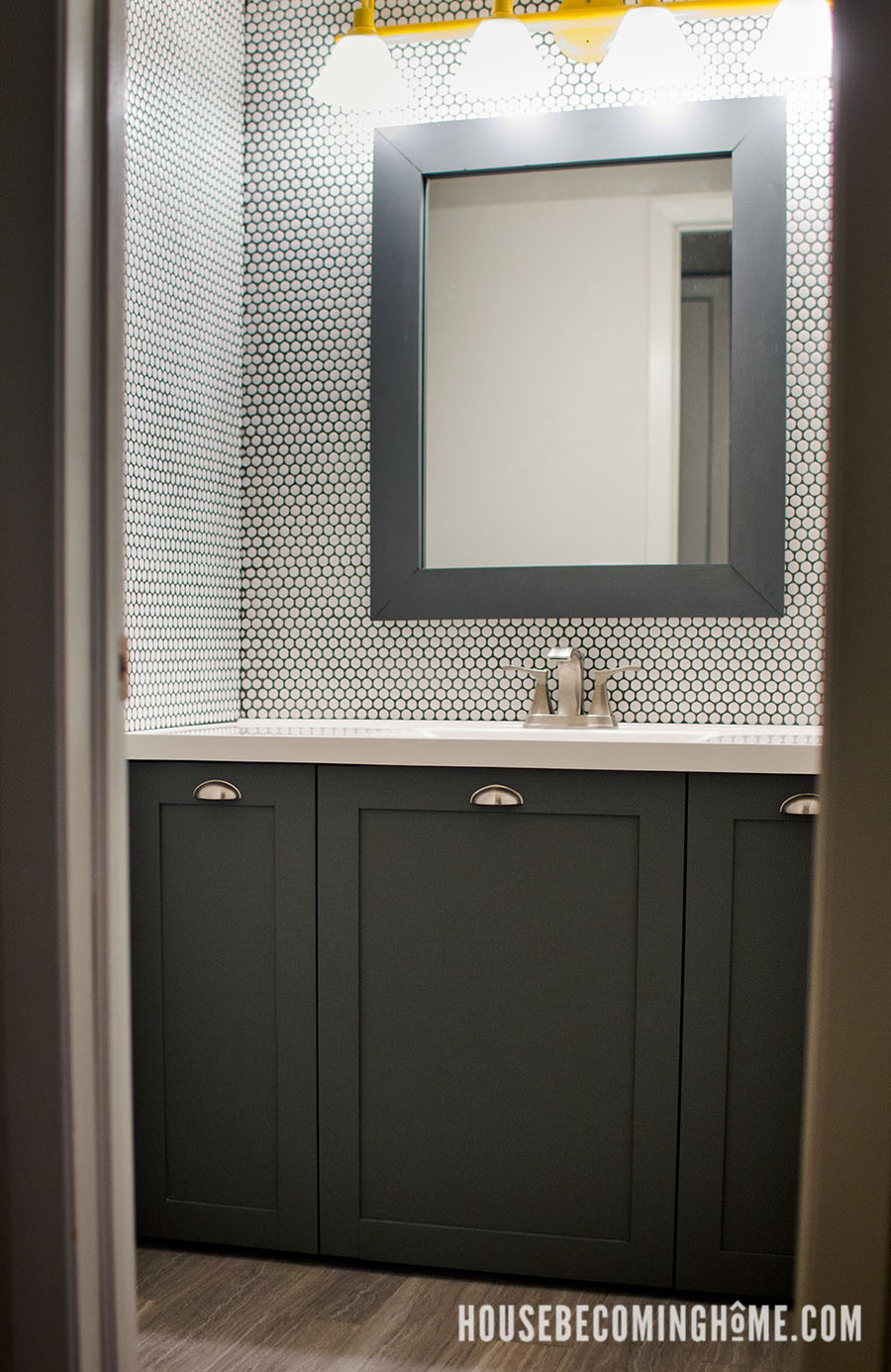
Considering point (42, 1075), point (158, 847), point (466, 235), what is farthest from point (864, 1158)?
point (466, 235)

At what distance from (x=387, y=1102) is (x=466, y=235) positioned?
5.28ft

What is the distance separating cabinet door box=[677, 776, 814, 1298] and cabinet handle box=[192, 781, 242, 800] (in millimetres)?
723

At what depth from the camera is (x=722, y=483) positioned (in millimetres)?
2207

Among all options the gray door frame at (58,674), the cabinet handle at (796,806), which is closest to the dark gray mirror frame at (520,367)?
the cabinet handle at (796,806)

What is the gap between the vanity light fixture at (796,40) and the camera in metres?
2.13

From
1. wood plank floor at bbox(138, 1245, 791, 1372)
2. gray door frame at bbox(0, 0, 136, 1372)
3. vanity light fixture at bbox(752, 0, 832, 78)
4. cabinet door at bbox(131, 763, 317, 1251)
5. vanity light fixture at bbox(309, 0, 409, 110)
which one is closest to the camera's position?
gray door frame at bbox(0, 0, 136, 1372)

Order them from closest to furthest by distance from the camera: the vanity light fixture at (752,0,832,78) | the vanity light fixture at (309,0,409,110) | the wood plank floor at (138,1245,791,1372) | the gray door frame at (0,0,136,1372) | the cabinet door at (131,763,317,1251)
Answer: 1. the gray door frame at (0,0,136,1372)
2. the wood plank floor at (138,1245,791,1372)
3. the cabinet door at (131,763,317,1251)
4. the vanity light fixture at (752,0,832,78)
5. the vanity light fixture at (309,0,409,110)

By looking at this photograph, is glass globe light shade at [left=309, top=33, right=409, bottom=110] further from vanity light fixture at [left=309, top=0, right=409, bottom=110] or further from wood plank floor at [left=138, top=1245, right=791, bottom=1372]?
wood plank floor at [left=138, top=1245, right=791, bottom=1372]

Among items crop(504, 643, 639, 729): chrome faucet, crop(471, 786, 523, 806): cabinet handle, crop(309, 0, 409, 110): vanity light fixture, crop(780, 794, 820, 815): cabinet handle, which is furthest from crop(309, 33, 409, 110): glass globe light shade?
crop(780, 794, 820, 815): cabinet handle

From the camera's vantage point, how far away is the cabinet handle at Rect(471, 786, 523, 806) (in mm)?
1812

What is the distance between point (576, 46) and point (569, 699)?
1.22 metres

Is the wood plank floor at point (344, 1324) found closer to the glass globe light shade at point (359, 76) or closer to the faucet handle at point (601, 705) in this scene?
the faucet handle at point (601, 705)

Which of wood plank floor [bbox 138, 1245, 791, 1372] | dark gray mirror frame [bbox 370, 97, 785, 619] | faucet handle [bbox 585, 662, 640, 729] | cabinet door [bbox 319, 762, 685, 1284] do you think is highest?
dark gray mirror frame [bbox 370, 97, 785, 619]

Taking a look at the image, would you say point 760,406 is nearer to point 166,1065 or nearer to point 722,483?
point 722,483
